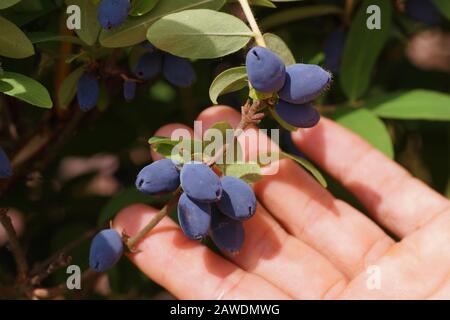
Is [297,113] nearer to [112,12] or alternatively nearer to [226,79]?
[226,79]

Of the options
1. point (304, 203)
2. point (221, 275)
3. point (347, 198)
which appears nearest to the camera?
point (221, 275)

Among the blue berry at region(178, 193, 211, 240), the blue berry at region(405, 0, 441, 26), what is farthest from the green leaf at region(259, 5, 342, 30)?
the blue berry at region(178, 193, 211, 240)

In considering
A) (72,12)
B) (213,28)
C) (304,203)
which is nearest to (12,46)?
(72,12)

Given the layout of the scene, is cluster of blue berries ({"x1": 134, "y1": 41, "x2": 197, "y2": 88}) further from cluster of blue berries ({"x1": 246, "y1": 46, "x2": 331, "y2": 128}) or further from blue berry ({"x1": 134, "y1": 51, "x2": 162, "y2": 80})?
cluster of blue berries ({"x1": 246, "y1": 46, "x2": 331, "y2": 128})

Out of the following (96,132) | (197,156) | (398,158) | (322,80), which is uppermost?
(322,80)

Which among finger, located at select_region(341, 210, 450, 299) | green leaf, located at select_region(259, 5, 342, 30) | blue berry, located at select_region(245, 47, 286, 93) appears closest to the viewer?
blue berry, located at select_region(245, 47, 286, 93)

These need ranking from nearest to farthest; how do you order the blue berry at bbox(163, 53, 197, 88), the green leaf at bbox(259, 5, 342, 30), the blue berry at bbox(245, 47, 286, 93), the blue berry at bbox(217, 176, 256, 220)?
the blue berry at bbox(245, 47, 286, 93) < the blue berry at bbox(217, 176, 256, 220) < the blue berry at bbox(163, 53, 197, 88) < the green leaf at bbox(259, 5, 342, 30)

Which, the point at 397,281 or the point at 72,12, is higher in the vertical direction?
the point at 72,12

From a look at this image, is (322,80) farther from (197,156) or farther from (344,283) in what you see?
(344,283)

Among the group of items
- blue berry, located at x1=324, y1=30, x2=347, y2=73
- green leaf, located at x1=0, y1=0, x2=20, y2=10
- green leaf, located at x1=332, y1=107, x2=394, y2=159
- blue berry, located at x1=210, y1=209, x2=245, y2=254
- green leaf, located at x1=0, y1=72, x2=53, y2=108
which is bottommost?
green leaf, located at x1=332, y1=107, x2=394, y2=159

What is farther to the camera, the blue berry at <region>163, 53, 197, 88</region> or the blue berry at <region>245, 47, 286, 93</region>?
the blue berry at <region>163, 53, 197, 88</region>
